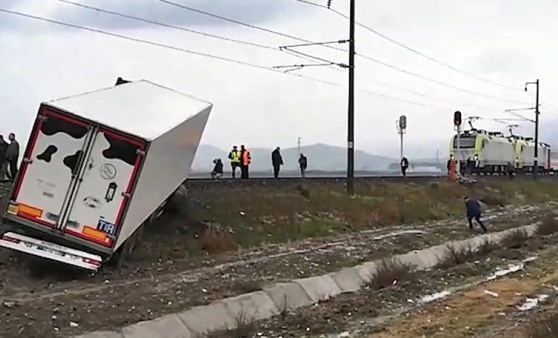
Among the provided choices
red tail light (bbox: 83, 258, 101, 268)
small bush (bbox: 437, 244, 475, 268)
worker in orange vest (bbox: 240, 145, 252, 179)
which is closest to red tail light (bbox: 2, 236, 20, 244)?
red tail light (bbox: 83, 258, 101, 268)

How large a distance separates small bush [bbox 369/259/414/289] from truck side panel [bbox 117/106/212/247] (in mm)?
5005

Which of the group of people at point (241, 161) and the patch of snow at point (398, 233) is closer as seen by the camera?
the patch of snow at point (398, 233)

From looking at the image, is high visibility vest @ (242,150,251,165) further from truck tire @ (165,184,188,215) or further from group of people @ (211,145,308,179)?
truck tire @ (165,184,188,215)

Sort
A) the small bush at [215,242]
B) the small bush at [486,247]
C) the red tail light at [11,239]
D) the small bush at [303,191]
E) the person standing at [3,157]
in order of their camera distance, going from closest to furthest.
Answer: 1. the red tail light at [11,239]
2. the small bush at [215,242]
3. the person standing at [3,157]
4. the small bush at [486,247]
5. the small bush at [303,191]

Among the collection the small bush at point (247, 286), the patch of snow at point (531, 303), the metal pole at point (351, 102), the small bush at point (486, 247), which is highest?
the metal pole at point (351, 102)

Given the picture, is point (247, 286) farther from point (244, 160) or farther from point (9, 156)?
point (244, 160)

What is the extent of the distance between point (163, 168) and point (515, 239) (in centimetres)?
1544

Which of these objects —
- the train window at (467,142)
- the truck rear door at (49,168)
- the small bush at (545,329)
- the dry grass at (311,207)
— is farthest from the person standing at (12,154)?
the train window at (467,142)

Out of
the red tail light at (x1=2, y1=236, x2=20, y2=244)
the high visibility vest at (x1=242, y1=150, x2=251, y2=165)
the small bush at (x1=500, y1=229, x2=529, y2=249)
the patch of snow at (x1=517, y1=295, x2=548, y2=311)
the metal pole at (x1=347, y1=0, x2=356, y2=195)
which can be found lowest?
the patch of snow at (x1=517, y1=295, x2=548, y2=311)

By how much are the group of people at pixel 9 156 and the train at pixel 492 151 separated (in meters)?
38.7

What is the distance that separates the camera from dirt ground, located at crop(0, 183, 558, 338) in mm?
14586

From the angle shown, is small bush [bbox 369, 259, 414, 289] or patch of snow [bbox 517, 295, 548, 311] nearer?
patch of snow [bbox 517, 295, 548, 311]

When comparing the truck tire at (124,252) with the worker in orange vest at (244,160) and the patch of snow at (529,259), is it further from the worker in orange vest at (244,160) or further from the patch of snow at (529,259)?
the worker in orange vest at (244,160)

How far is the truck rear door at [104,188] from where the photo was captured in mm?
17406
